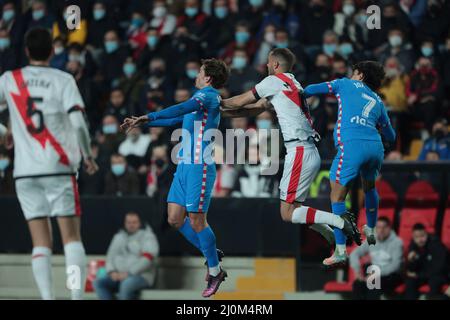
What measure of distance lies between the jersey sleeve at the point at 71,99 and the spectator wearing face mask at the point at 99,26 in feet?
27.9

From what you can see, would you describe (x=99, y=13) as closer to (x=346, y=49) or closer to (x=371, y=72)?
(x=346, y=49)

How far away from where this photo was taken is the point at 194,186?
1100 centimetres

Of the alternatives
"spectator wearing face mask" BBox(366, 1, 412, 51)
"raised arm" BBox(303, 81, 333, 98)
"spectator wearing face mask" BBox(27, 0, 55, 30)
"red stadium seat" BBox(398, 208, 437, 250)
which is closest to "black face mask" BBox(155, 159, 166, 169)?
"red stadium seat" BBox(398, 208, 437, 250)

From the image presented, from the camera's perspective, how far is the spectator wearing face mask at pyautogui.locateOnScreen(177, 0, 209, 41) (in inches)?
698

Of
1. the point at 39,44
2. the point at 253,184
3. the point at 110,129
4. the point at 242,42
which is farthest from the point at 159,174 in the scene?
the point at 39,44

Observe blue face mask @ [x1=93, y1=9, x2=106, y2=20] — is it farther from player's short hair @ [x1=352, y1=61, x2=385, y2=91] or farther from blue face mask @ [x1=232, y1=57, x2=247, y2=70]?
player's short hair @ [x1=352, y1=61, x2=385, y2=91]

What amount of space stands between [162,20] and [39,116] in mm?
8671

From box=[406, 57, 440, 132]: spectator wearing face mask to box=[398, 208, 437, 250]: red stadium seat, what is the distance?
148 cm

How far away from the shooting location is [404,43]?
1667cm

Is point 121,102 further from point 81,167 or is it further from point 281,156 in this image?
point 281,156

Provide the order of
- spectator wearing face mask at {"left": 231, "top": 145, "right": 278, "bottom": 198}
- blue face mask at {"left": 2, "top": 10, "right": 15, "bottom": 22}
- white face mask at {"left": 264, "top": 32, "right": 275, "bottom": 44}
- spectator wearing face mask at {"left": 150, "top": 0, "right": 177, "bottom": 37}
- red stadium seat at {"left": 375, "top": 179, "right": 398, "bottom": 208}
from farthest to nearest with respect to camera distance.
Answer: blue face mask at {"left": 2, "top": 10, "right": 15, "bottom": 22}, spectator wearing face mask at {"left": 150, "top": 0, "right": 177, "bottom": 37}, white face mask at {"left": 264, "top": 32, "right": 275, "bottom": 44}, spectator wearing face mask at {"left": 231, "top": 145, "right": 278, "bottom": 198}, red stadium seat at {"left": 375, "top": 179, "right": 398, "bottom": 208}

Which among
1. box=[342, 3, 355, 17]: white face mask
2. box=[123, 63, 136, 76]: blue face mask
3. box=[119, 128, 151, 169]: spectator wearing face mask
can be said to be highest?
box=[342, 3, 355, 17]: white face mask

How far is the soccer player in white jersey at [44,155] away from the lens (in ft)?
33.2
